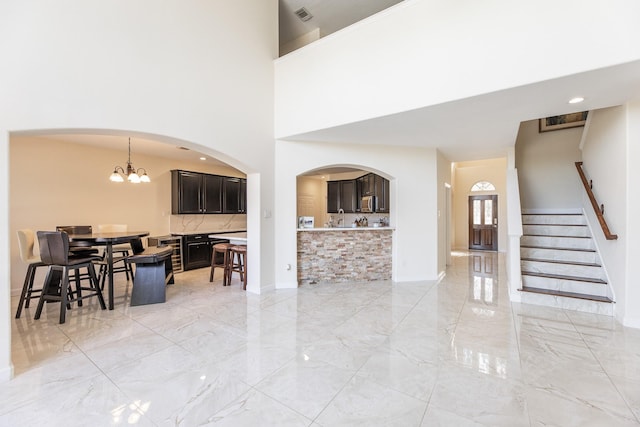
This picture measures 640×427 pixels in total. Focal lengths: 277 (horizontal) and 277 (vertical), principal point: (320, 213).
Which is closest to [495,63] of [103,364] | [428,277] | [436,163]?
[436,163]

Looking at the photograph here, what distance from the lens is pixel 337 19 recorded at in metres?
5.62

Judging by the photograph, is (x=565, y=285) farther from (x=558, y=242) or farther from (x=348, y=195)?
(x=348, y=195)

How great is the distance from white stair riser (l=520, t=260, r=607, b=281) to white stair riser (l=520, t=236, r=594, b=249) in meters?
0.58

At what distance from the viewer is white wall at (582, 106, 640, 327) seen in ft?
10.4

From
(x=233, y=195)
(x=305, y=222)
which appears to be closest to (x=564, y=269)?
(x=305, y=222)

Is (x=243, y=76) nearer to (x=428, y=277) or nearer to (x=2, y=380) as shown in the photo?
(x=2, y=380)

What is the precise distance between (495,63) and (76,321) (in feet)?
18.5

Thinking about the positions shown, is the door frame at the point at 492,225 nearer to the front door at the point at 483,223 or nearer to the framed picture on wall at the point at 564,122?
the front door at the point at 483,223

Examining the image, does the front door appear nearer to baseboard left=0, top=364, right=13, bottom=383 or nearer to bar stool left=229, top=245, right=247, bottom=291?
bar stool left=229, top=245, right=247, bottom=291

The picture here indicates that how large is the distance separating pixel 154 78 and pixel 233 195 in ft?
14.9

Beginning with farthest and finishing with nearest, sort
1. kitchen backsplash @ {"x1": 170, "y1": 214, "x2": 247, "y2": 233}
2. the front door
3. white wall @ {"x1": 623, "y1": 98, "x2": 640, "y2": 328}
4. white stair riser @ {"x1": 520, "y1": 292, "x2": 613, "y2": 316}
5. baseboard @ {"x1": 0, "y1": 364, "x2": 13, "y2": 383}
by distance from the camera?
the front door, kitchen backsplash @ {"x1": 170, "y1": 214, "x2": 247, "y2": 233}, white stair riser @ {"x1": 520, "y1": 292, "x2": 613, "y2": 316}, white wall @ {"x1": 623, "y1": 98, "x2": 640, "y2": 328}, baseboard @ {"x1": 0, "y1": 364, "x2": 13, "y2": 383}

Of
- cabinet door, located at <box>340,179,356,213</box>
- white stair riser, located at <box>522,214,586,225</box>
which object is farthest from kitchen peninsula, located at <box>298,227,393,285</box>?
white stair riser, located at <box>522,214,586,225</box>

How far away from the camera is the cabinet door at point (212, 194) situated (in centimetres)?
703

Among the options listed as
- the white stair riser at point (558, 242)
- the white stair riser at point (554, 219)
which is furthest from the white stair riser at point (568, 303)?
the white stair riser at point (554, 219)
